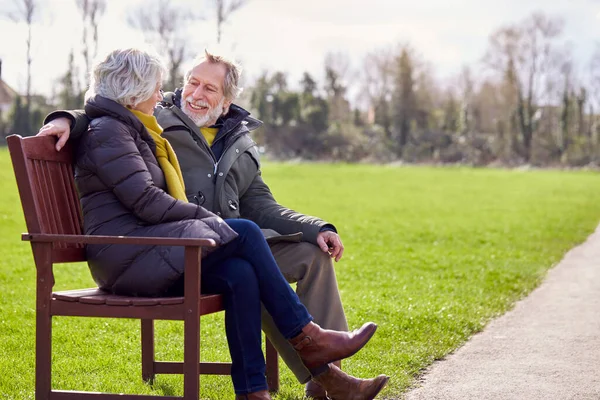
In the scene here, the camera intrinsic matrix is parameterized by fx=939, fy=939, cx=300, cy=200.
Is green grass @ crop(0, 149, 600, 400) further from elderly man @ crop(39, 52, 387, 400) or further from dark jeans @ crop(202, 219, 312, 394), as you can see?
dark jeans @ crop(202, 219, 312, 394)

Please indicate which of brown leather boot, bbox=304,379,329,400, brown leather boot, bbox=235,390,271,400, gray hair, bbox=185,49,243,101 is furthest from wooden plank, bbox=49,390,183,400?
gray hair, bbox=185,49,243,101

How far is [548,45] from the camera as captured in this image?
238ft

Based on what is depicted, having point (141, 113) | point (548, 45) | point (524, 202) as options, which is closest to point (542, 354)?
point (141, 113)

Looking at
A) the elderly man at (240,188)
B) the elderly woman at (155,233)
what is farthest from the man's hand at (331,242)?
the elderly woman at (155,233)

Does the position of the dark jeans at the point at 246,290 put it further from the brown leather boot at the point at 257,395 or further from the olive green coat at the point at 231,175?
the olive green coat at the point at 231,175

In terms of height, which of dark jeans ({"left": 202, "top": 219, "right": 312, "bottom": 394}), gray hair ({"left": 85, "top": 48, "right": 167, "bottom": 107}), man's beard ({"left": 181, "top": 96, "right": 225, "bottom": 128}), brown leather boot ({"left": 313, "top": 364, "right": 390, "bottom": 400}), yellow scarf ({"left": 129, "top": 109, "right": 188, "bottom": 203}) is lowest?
brown leather boot ({"left": 313, "top": 364, "right": 390, "bottom": 400})

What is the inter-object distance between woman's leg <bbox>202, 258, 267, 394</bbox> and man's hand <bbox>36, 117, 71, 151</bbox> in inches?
33.6

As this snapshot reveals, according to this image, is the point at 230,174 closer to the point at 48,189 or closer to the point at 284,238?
the point at 284,238

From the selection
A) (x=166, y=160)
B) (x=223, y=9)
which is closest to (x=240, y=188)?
Answer: (x=166, y=160)

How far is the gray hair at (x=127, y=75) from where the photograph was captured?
4.25 metres

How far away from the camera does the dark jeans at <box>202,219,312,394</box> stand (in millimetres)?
4082

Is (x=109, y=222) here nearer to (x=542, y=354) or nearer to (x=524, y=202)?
(x=542, y=354)

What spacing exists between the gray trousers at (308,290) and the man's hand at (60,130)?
48.3 inches

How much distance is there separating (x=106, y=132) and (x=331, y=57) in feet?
236
